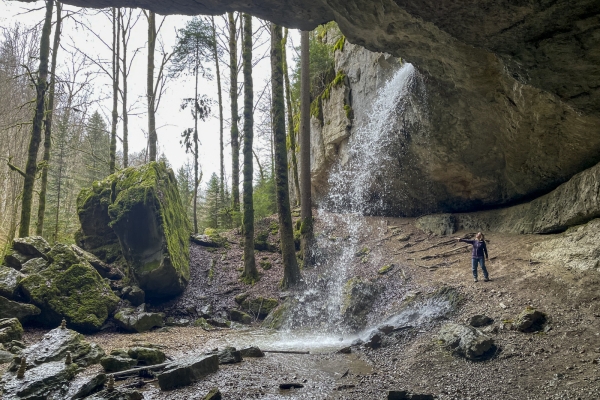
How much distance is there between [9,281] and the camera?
8578 millimetres

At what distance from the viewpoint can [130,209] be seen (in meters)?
11.0

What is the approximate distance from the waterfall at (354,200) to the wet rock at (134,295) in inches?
177

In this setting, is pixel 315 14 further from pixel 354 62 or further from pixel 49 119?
pixel 49 119

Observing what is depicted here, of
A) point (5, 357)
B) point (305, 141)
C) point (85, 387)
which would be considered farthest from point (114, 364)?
point (305, 141)

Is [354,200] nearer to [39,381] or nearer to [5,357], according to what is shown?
[5,357]

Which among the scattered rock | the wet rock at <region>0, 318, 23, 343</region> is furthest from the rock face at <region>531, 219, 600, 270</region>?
the wet rock at <region>0, 318, 23, 343</region>

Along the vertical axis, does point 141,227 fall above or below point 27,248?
above

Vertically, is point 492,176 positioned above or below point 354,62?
below

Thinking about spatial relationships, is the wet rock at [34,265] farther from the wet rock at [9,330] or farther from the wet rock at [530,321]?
the wet rock at [530,321]

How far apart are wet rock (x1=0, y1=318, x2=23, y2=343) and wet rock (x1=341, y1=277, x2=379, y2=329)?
720 cm

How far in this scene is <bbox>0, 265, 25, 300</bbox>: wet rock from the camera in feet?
27.5

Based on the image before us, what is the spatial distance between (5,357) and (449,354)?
291 inches

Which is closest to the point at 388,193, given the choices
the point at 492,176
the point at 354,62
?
the point at 492,176

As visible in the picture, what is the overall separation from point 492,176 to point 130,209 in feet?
36.4
